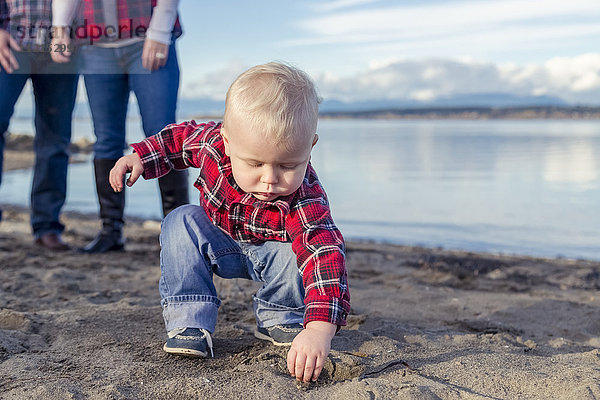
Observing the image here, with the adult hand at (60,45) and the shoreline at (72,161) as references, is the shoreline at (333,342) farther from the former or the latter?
the shoreline at (72,161)

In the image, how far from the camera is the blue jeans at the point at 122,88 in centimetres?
337

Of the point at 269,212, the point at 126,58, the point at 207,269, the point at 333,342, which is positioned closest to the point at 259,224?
the point at 269,212

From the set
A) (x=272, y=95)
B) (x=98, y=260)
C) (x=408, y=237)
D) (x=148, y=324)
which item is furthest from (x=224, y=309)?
(x=408, y=237)

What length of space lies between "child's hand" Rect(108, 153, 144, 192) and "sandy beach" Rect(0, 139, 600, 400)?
0.56 m

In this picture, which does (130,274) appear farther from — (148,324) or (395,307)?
(395,307)

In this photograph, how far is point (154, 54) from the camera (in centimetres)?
332

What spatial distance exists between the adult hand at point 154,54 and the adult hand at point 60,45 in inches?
19.2

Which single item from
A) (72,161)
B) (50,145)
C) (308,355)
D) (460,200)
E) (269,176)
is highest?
(269,176)

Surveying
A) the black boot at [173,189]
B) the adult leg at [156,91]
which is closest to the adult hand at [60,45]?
the adult leg at [156,91]

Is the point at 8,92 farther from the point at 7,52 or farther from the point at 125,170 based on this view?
the point at 125,170

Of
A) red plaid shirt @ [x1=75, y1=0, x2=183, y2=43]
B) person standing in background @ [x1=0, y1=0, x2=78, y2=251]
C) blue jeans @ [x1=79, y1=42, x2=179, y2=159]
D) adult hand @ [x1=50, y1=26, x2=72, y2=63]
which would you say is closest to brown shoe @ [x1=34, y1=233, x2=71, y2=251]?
person standing in background @ [x1=0, y1=0, x2=78, y2=251]

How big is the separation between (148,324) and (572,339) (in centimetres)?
182

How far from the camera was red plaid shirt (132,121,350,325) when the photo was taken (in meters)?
1.90

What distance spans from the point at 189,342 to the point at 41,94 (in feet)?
7.89
